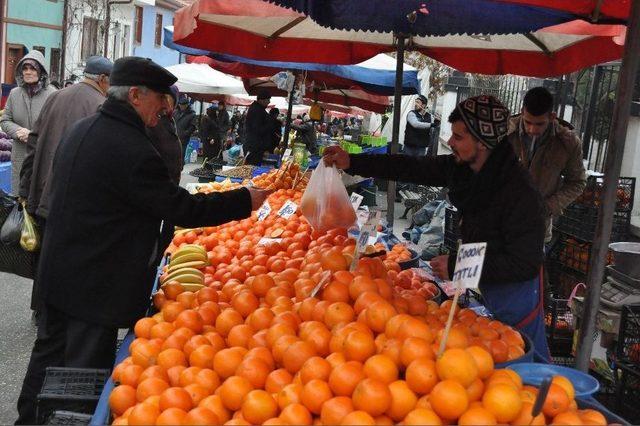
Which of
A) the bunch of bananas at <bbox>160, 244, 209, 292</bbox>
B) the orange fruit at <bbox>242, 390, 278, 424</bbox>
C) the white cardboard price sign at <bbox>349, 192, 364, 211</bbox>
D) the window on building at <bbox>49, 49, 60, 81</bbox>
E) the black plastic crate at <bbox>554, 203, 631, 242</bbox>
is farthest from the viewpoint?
the window on building at <bbox>49, 49, 60, 81</bbox>

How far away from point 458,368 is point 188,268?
2222mm

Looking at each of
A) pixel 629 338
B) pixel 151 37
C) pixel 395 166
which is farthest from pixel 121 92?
pixel 151 37

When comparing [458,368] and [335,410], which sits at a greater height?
[458,368]

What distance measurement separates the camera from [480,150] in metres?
3.30

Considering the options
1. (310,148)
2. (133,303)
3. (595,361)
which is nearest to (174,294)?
(133,303)

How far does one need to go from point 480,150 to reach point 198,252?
80.0 inches

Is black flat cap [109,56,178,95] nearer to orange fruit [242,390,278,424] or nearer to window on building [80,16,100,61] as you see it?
orange fruit [242,390,278,424]

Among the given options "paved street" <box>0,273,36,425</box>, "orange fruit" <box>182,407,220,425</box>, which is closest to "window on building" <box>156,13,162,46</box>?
"paved street" <box>0,273,36,425</box>

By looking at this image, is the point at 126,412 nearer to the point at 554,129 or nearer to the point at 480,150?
the point at 480,150

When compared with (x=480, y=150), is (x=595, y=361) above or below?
below

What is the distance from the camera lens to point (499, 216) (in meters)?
3.24

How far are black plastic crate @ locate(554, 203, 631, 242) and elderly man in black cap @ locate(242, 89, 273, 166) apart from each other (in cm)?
651

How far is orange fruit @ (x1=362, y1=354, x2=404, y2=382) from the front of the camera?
2.30m

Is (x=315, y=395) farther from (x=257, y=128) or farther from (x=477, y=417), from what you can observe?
(x=257, y=128)
